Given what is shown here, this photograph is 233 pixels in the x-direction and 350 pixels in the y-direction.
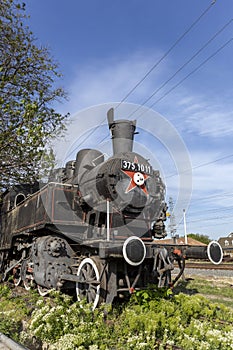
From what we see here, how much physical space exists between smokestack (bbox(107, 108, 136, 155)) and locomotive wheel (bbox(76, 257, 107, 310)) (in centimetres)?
283

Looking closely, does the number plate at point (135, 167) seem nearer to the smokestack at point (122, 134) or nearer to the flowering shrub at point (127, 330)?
the smokestack at point (122, 134)

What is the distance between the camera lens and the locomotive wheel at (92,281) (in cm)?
568

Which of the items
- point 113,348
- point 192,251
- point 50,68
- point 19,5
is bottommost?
point 113,348

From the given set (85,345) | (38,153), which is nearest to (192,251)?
(85,345)

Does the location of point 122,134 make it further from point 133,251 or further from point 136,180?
point 133,251

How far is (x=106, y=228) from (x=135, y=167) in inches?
61.7

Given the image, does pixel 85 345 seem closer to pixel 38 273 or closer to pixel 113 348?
pixel 113 348

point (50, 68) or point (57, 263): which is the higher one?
point (50, 68)

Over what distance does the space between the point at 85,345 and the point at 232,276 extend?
12564mm

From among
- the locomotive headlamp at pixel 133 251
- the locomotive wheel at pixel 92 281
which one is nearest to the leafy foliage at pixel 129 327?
the locomotive wheel at pixel 92 281

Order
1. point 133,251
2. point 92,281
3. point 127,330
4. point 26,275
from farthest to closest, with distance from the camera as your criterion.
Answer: point 26,275, point 92,281, point 133,251, point 127,330

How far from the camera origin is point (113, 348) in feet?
13.1

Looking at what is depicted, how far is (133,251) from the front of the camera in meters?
5.18

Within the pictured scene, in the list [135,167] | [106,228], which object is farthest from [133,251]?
[135,167]
